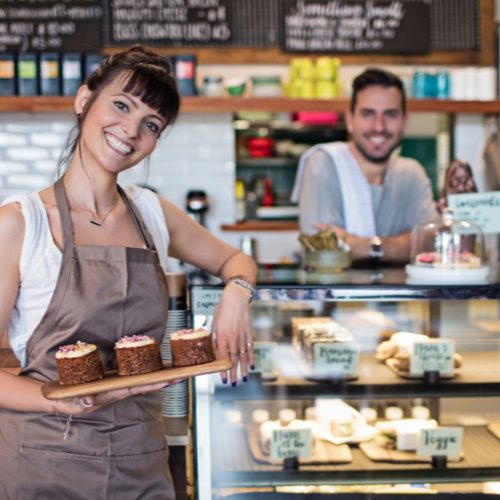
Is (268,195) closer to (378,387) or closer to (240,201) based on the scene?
(240,201)

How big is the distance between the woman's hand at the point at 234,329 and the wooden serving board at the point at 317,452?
494 mm

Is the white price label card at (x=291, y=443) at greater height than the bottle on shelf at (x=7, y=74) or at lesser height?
lesser

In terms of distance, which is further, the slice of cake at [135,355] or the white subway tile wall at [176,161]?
the white subway tile wall at [176,161]

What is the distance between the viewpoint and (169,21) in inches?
196

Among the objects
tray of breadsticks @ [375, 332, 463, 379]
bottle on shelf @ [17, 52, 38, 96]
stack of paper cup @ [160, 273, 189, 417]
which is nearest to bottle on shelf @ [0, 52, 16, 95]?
bottle on shelf @ [17, 52, 38, 96]

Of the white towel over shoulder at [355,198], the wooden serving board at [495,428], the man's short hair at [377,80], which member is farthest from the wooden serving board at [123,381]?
the man's short hair at [377,80]

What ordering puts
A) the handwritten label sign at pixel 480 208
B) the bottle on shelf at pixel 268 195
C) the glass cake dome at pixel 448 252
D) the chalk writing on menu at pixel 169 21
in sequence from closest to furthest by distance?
the glass cake dome at pixel 448 252, the handwritten label sign at pixel 480 208, the chalk writing on menu at pixel 169 21, the bottle on shelf at pixel 268 195

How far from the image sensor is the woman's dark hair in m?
1.65

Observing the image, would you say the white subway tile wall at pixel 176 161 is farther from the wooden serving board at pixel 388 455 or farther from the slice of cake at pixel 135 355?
the slice of cake at pixel 135 355

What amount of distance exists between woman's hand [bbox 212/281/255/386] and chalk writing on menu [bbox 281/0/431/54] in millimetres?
3596

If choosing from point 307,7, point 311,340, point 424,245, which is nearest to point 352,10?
point 307,7

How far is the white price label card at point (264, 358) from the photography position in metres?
2.19

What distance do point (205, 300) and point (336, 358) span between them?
471 mm

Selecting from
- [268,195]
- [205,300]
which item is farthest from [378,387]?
[268,195]
